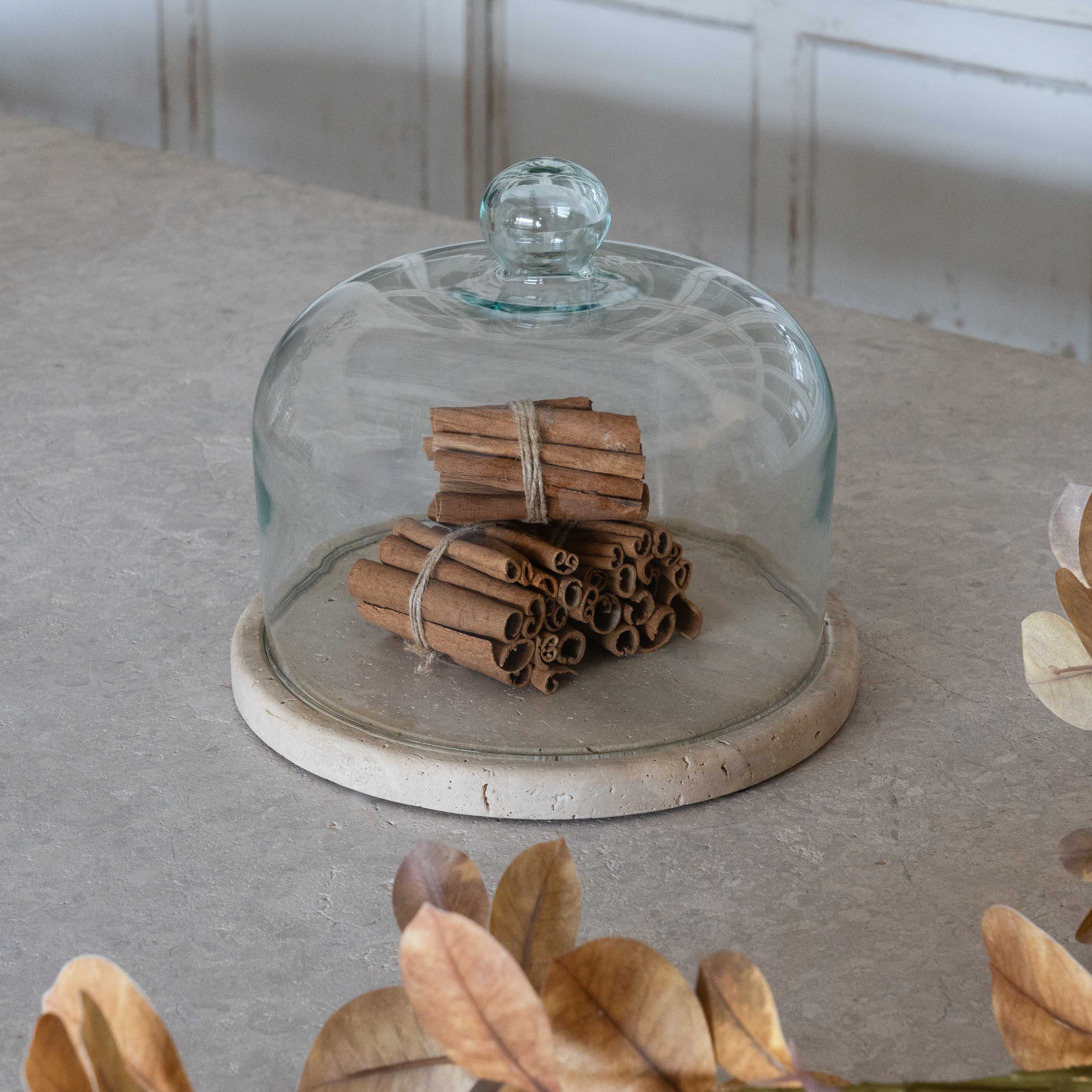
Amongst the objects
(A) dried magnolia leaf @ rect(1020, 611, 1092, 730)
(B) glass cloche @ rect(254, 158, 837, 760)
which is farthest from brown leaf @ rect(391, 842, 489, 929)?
(B) glass cloche @ rect(254, 158, 837, 760)

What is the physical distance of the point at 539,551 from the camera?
0.70m

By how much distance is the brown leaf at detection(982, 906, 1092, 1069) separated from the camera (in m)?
0.30

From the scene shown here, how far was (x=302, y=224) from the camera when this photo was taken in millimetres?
1502

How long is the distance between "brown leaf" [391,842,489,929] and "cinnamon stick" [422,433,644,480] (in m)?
0.41

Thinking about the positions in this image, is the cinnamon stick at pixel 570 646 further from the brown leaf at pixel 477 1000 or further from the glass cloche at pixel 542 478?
the brown leaf at pixel 477 1000

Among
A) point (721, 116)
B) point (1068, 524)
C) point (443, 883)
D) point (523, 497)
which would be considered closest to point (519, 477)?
point (523, 497)

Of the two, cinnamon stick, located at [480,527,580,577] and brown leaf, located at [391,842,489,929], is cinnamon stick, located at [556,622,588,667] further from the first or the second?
brown leaf, located at [391,842,489,929]

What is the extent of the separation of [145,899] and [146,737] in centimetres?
13

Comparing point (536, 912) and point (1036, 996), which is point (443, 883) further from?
point (1036, 996)

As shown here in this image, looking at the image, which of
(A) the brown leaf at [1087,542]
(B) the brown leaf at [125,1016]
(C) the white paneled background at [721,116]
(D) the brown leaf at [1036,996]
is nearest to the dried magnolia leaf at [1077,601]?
(A) the brown leaf at [1087,542]

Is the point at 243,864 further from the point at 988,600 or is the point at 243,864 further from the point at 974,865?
the point at 988,600

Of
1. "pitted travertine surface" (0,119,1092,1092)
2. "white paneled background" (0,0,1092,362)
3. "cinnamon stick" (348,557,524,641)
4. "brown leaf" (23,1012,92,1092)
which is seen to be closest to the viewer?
"brown leaf" (23,1012,92,1092)

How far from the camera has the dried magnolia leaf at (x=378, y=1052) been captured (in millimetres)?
312

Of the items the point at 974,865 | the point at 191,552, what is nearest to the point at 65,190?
the point at 191,552
